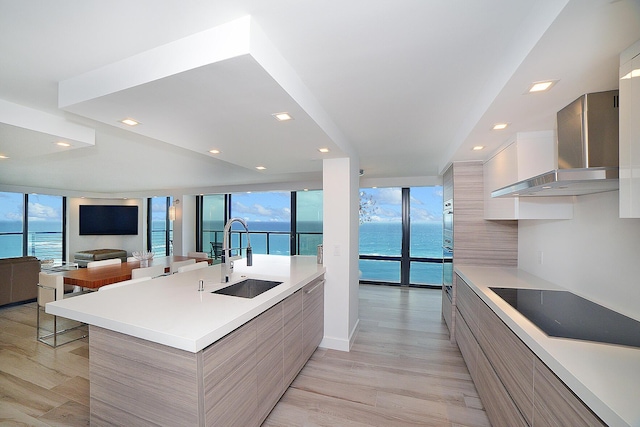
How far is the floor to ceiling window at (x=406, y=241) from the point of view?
18.6ft

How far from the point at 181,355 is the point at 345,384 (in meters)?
1.63

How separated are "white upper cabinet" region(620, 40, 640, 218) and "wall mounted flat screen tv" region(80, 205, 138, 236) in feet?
33.7

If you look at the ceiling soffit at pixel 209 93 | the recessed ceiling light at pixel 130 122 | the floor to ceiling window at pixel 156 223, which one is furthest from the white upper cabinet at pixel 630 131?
the floor to ceiling window at pixel 156 223

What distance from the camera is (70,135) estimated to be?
2244 mm

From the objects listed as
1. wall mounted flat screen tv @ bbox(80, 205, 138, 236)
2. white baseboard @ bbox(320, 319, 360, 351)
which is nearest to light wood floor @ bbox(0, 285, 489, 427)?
white baseboard @ bbox(320, 319, 360, 351)

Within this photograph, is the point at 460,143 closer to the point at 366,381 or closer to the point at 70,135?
the point at 366,381

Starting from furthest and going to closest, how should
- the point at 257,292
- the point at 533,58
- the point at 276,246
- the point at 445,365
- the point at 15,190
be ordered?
the point at 276,246 < the point at 15,190 < the point at 445,365 < the point at 257,292 < the point at 533,58

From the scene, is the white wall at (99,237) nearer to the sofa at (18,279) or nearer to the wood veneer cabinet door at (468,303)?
the sofa at (18,279)

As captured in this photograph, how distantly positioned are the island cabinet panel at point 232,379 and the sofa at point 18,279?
16.9 ft

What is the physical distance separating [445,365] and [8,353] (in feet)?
15.2

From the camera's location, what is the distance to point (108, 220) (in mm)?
8078

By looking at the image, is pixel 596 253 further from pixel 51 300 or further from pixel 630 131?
pixel 51 300

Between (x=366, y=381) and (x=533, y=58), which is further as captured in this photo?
(x=366, y=381)

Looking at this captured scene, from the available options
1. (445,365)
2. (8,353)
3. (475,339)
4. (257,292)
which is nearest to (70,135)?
(257,292)
